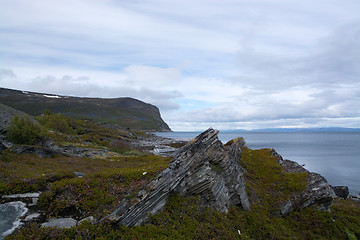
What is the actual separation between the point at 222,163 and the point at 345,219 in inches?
580

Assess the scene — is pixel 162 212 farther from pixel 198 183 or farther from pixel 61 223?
pixel 61 223

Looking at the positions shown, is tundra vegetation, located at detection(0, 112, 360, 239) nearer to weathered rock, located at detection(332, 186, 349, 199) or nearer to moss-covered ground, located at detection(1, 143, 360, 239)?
moss-covered ground, located at detection(1, 143, 360, 239)

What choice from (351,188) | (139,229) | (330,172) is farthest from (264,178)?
(330,172)

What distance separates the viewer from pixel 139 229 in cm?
1083

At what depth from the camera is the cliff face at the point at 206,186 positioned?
11750 mm

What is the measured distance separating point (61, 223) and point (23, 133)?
28.1 m

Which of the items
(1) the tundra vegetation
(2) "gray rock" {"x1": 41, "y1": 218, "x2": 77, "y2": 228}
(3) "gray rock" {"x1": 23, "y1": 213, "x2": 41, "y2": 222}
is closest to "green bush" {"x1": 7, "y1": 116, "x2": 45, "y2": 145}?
(1) the tundra vegetation

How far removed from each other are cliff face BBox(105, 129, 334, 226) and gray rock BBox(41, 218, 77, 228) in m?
2.04

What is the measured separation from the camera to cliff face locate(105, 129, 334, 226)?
38.5 feet

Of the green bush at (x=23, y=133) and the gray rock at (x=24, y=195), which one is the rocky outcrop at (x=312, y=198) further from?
the green bush at (x=23, y=133)

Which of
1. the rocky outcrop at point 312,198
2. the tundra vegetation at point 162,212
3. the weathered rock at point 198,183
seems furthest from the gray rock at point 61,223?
the rocky outcrop at point 312,198

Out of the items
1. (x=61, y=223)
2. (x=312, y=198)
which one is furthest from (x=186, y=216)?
(x=312, y=198)

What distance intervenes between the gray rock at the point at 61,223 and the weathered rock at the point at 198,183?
Result: 2.00m

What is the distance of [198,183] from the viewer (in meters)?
15.3
